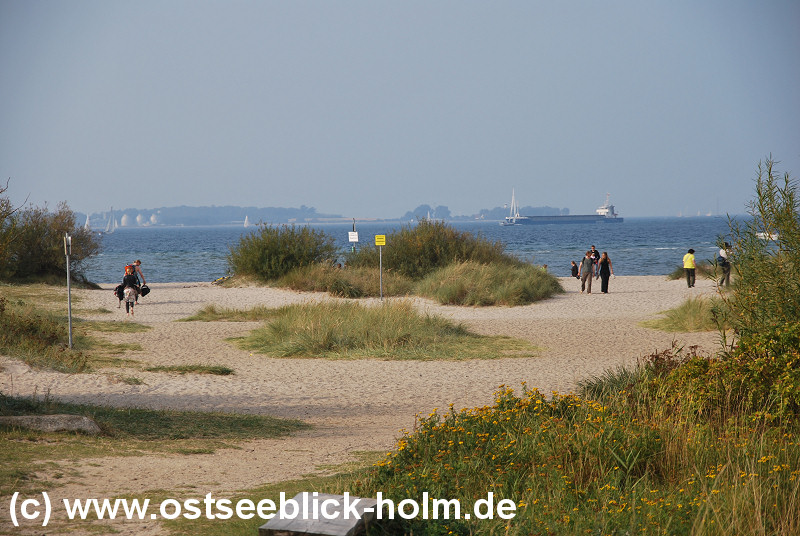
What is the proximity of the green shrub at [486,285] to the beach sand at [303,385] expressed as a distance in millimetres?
1649

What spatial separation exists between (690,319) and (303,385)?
31.7ft

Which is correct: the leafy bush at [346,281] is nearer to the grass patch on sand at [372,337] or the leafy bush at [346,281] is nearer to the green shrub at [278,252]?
the green shrub at [278,252]

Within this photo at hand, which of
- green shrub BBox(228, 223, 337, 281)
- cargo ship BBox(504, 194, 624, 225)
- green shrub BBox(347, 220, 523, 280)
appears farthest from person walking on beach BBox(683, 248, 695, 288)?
cargo ship BBox(504, 194, 624, 225)

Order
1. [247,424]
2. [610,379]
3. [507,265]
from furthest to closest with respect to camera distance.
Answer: [507,265], [610,379], [247,424]

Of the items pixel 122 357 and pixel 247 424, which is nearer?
pixel 247 424

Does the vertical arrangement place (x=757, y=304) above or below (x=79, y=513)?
above

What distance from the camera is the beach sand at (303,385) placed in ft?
21.3

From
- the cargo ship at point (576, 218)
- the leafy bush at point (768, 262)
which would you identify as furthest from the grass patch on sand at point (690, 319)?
the cargo ship at point (576, 218)

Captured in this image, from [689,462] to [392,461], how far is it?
2.18 m

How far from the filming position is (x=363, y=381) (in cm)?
1237

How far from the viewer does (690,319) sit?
57.3ft

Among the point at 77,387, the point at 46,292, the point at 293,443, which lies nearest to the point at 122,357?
the point at 77,387

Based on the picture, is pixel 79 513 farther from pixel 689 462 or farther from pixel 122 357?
pixel 122 357

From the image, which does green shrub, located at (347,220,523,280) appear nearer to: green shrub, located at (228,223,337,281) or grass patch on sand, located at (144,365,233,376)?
green shrub, located at (228,223,337,281)
